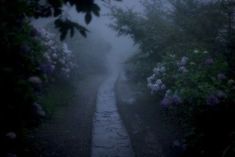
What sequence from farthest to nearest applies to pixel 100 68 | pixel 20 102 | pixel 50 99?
pixel 100 68
pixel 50 99
pixel 20 102

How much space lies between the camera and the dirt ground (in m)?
6.88

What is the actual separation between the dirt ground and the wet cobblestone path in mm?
182

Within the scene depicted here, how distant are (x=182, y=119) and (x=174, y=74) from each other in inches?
72.0

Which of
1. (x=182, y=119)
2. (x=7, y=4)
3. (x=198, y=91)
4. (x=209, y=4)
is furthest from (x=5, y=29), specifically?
(x=209, y=4)

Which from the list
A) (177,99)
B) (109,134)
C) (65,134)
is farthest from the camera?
(109,134)

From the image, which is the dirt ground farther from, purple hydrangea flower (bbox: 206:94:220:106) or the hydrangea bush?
purple hydrangea flower (bbox: 206:94:220:106)

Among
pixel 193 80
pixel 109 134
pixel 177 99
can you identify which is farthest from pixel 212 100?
pixel 109 134

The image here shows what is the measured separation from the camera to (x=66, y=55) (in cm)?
1513

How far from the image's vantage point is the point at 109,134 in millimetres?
8508

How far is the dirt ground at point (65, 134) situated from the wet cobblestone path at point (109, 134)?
0.60 feet

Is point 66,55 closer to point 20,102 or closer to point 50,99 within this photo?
point 50,99

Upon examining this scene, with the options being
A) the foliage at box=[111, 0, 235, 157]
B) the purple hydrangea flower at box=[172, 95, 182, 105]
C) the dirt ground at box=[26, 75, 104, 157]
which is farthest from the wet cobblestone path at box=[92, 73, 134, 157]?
the purple hydrangea flower at box=[172, 95, 182, 105]

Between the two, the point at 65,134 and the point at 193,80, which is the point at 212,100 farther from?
the point at 65,134

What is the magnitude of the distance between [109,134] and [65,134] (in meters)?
1.13
